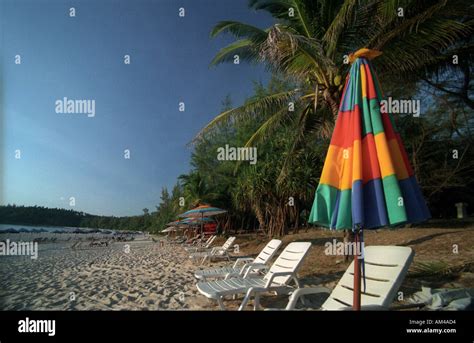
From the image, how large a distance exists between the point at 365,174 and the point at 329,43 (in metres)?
5.14

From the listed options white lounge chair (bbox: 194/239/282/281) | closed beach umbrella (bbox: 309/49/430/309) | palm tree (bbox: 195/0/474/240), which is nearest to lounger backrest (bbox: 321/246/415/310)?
closed beach umbrella (bbox: 309/49/430/309)

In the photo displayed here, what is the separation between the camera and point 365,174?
2.68 metres

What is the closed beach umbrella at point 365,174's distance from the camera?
253cm

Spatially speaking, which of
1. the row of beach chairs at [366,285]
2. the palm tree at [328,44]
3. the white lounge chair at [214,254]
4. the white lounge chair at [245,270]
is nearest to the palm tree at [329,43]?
the palm tree at [328,44]

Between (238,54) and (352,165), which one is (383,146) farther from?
(238,54)

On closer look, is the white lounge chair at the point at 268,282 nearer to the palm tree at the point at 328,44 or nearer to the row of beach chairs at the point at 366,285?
the row of beach chairs at the point at 366,285

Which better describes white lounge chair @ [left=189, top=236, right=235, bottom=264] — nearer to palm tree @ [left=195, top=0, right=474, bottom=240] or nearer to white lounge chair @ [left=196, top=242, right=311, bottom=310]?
palm tree @ [left=195, top=0, right=474, bottom=240]

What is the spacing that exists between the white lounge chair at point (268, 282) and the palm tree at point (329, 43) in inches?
134

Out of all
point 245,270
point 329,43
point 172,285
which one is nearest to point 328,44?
point 329,43

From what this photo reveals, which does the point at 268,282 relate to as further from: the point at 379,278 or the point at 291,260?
the point at 379,278

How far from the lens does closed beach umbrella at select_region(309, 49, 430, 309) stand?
99.7 inches

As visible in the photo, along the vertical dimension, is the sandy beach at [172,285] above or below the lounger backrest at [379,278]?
below

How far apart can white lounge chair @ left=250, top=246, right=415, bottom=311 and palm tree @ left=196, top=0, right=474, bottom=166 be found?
3.82 m
